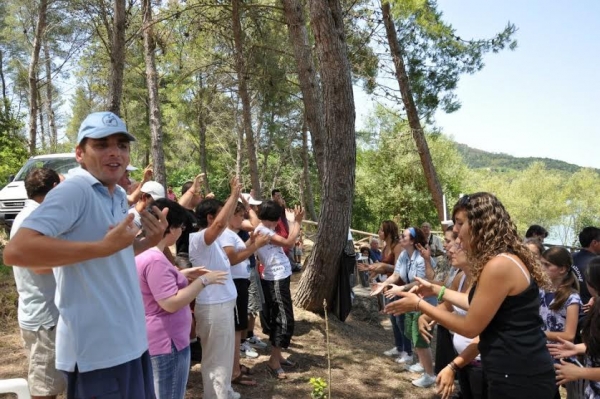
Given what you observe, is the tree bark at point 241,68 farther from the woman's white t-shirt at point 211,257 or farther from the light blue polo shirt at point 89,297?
the light blue polo shirt at point 89,297

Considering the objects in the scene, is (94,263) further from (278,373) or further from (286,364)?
(286,364)

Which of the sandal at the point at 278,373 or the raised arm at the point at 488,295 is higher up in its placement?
the raised arm at the point at 488,295

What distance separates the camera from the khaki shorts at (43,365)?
2670 mm

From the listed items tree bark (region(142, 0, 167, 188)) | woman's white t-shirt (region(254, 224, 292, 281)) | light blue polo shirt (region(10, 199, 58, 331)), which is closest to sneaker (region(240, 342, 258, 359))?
woman's white t-shirt (region(254, 224, 292, 281))

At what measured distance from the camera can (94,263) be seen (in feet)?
5.36

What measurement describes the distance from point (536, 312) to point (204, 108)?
21998 millimetres

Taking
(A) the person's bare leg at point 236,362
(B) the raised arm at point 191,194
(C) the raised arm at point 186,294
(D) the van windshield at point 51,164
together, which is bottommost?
(A) the person's bare leg at point 236,362

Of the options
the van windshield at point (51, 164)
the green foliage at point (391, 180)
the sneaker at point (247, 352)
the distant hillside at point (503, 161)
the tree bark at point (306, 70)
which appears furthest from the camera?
the distant hillside at point (503, 161)

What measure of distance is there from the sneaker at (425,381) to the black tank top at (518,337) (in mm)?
2632

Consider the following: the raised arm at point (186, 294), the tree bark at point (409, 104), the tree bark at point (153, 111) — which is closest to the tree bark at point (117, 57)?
the tree bark at point (153, 111)

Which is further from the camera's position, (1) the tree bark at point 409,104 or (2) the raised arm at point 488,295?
(1) the tree bark at point 409,104

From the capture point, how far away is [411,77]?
38.3 feet

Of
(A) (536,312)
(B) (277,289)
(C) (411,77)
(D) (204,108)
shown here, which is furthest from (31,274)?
(D) (204,108)

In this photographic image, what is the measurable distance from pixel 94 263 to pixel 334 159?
14.5ft
